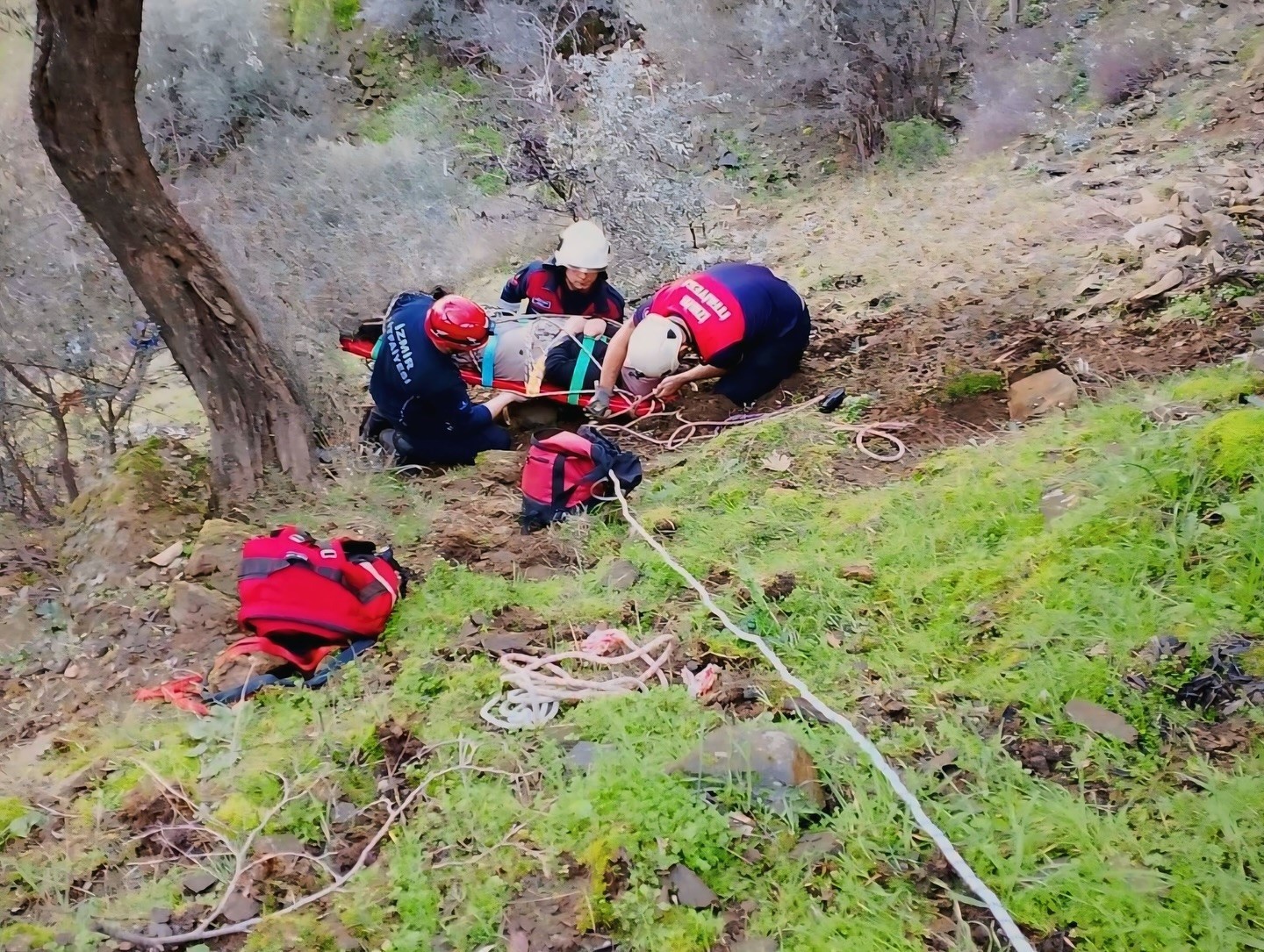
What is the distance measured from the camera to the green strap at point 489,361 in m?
5.38

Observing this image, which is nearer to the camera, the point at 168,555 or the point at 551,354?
the point at 168,555

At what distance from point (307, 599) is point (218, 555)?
850 mm

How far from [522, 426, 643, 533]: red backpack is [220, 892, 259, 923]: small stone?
2.04 meters

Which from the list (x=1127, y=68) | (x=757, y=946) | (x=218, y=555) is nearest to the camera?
(x=757, y=946)

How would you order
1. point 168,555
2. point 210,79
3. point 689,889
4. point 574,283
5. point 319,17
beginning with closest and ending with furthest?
1. point 689,889
2. point 168,555
3. point 574,283
4. point 210,79
5. point 319,17

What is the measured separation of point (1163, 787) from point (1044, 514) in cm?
109

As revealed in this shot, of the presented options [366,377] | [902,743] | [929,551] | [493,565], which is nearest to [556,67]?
[366,377]

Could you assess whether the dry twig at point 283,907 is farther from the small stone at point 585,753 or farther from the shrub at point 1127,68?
the shrub at point 1127,68

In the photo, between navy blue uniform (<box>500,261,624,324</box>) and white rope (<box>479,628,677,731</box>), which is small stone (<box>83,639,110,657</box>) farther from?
navy blue uniform (<box>500,261,624,324</box>)

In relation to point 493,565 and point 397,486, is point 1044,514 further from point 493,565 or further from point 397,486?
point 397,486

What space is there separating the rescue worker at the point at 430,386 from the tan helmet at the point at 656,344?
0.80m

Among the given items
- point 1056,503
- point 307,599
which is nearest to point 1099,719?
point 1056,503

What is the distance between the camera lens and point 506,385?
17.7ft

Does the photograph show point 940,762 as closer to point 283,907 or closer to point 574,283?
point 283,907
